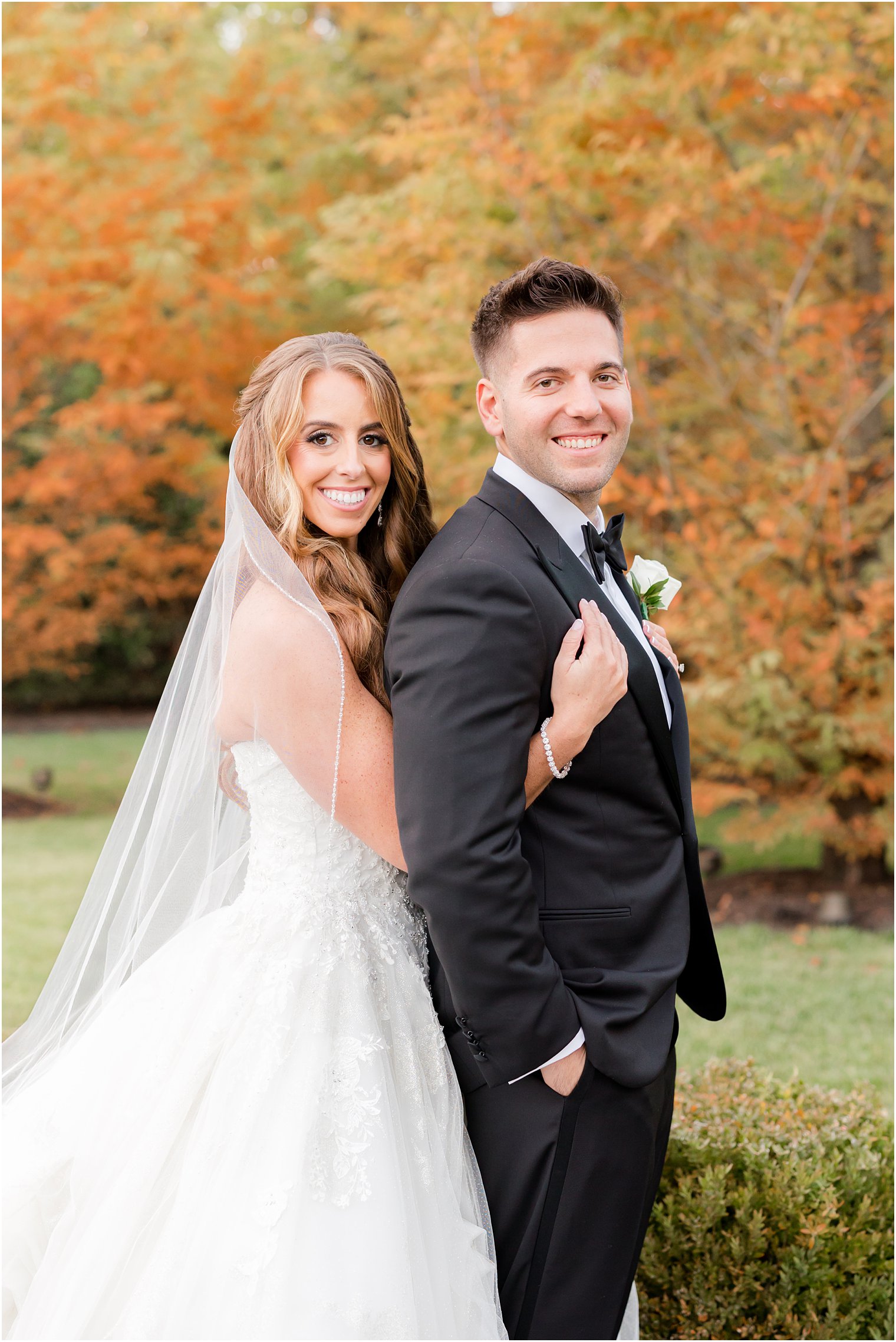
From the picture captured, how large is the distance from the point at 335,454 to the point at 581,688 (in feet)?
2.93

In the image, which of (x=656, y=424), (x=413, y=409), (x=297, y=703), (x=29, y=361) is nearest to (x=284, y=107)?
(x=29, y=361)

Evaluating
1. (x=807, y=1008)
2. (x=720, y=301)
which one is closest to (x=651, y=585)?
(x=807, y=1008)

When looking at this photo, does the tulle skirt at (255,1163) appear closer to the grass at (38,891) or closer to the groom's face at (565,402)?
the groom's face at (565,402)

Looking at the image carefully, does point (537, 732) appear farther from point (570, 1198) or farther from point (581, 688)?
point (570, 1198)

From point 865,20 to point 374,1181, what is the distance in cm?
654

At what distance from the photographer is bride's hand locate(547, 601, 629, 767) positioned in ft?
7.36

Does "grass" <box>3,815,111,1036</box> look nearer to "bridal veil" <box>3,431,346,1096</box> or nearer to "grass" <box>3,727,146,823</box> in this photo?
"grass" <box>3,727,146,823</box>

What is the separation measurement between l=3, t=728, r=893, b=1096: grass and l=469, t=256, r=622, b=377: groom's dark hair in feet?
13.4

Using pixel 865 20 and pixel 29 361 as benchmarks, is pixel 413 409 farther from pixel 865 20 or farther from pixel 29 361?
pixel 29 361

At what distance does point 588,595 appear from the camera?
8.00 ft

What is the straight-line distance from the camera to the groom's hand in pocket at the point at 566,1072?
223 centimetres

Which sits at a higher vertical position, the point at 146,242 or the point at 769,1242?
the point at 146,242

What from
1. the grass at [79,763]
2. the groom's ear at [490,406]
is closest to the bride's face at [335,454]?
the groom's ear at [490,406]

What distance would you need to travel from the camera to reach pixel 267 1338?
2154 mm
